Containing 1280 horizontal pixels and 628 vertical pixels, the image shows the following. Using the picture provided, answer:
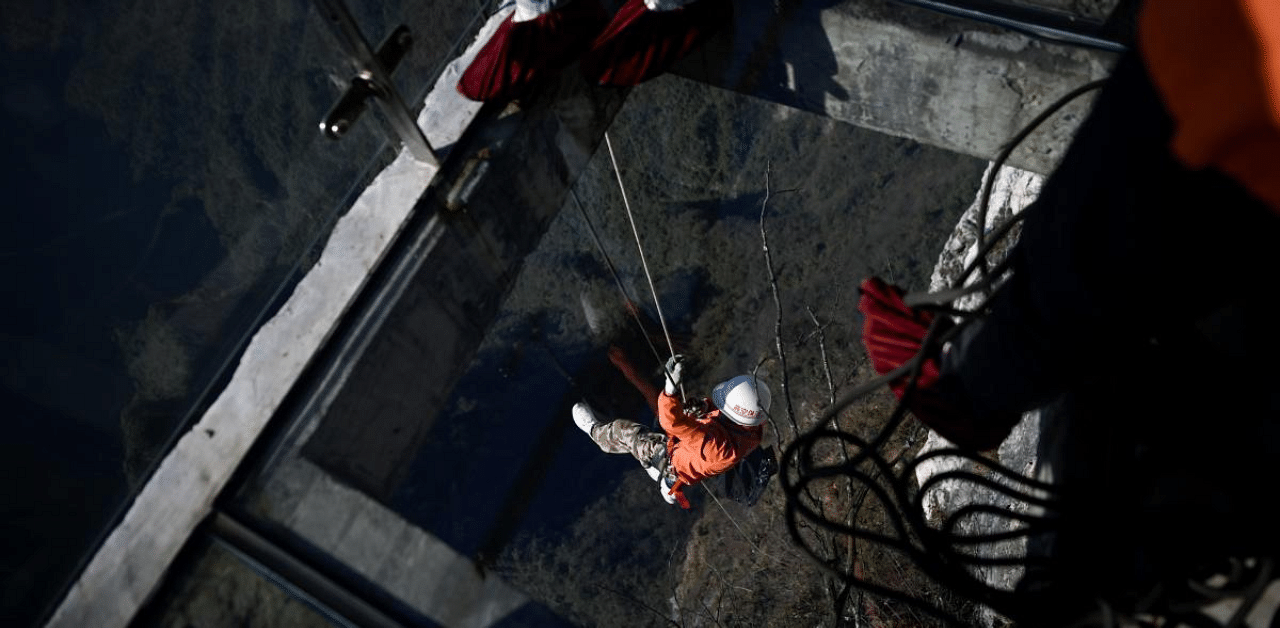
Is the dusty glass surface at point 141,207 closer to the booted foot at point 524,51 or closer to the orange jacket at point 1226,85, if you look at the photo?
the booted foot at point 524,51

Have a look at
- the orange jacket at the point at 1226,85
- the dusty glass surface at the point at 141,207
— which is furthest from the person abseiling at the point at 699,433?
the orange jacket at the point at 1226,85

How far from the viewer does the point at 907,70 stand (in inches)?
157

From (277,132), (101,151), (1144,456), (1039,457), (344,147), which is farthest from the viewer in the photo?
(101,151)

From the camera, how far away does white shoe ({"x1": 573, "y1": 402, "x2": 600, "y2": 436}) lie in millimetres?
5941

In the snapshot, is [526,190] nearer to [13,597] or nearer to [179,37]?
[179,37]

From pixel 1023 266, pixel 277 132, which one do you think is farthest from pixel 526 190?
pixel 1023 266

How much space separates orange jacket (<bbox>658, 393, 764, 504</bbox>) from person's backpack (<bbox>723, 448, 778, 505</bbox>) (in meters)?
0.70

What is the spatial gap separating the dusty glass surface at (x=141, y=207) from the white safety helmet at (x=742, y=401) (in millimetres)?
2736

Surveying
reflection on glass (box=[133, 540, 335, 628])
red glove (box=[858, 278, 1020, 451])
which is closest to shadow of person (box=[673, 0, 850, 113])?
red glove (box=[858, 278, 1020, 451])

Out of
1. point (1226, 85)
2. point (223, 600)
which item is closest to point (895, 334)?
point (1226, 85)

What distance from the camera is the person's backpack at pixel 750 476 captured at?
6.00 meters

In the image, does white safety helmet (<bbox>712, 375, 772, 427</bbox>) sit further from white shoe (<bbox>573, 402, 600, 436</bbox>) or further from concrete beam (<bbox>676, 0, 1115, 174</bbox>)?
concrete beam (<bbox>676, 0, 1115, 174</bbox>)

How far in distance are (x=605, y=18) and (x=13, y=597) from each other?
26.9 ft

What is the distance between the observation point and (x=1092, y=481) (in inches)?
106
